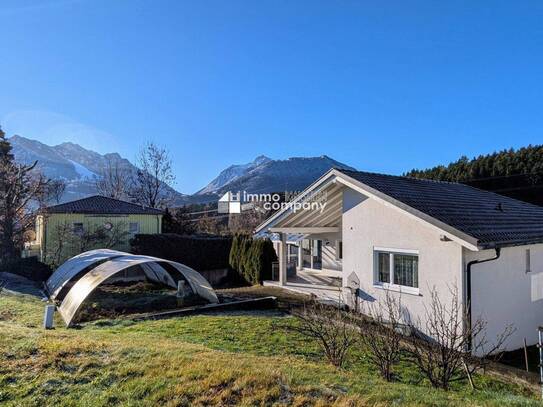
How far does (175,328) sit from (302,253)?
15.1m

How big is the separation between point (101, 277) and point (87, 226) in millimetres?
19014

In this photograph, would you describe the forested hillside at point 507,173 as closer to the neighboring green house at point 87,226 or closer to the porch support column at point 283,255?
the porch support column at point 283,255

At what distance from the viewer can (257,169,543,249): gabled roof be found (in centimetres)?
1079

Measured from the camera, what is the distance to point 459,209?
514 inches

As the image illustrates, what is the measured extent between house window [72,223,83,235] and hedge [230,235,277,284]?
44.2 feet

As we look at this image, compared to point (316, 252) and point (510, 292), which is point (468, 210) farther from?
point (316, 252)

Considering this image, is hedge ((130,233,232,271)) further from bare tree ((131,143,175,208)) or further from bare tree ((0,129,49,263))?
bare tree ((131,143,175,208))

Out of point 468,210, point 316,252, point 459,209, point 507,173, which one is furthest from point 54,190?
point 507,173

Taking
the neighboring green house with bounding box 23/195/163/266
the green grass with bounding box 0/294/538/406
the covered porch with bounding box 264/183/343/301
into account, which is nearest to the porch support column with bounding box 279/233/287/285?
the covered porch with bounding box 264/183/343/301

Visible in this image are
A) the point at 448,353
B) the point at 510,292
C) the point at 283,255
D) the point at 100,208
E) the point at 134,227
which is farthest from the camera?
the point at 134,227

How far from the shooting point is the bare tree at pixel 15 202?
82.9 ft

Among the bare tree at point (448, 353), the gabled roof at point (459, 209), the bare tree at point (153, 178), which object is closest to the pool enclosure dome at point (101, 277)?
the gabled roof at point (459, 209)

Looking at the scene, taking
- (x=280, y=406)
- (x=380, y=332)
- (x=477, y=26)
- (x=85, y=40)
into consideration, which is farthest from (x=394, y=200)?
(x=85, y=40)

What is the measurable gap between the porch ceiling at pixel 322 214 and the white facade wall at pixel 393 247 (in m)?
1.93
